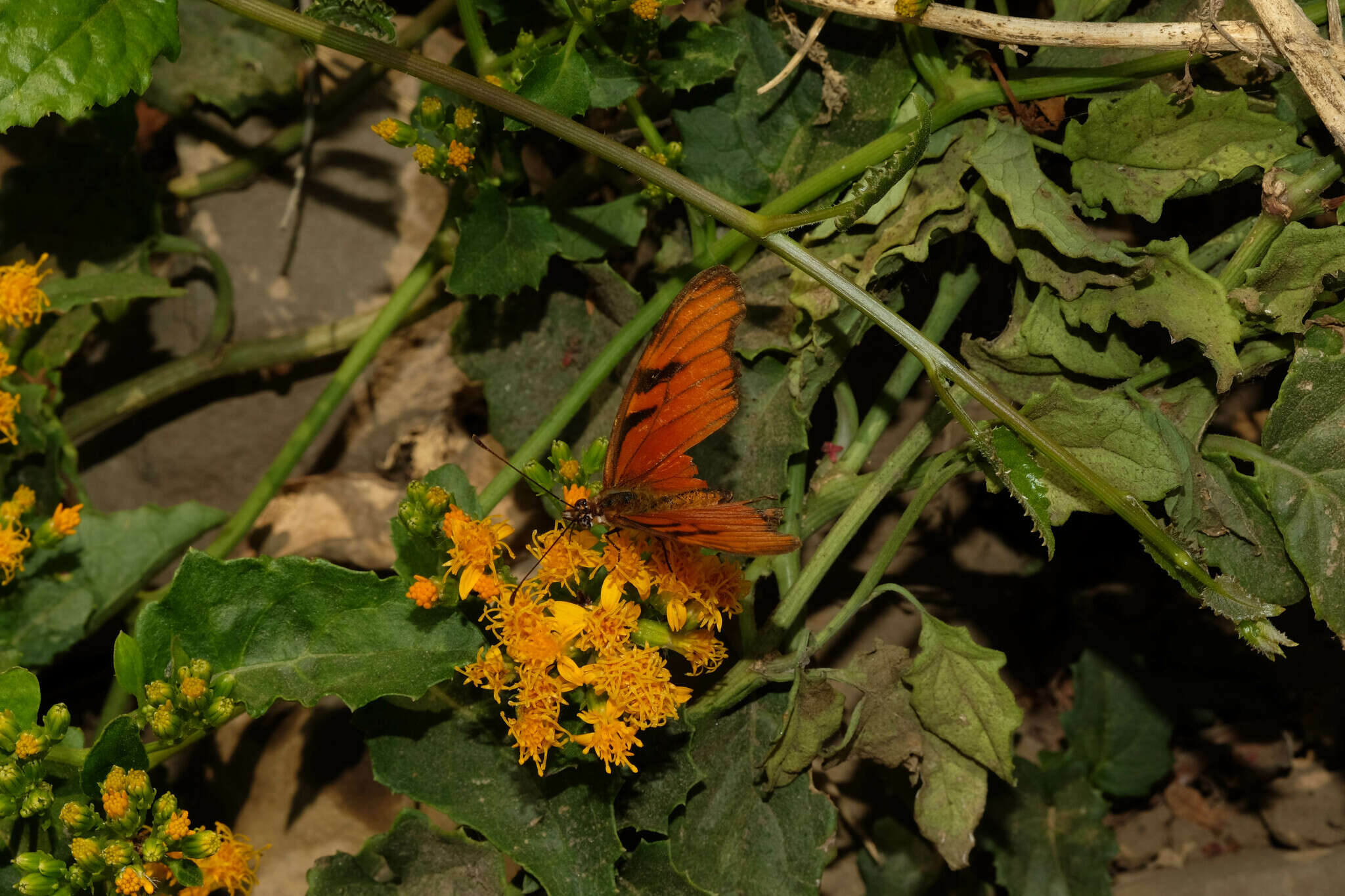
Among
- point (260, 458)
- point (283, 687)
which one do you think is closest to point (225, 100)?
point (260, 458)

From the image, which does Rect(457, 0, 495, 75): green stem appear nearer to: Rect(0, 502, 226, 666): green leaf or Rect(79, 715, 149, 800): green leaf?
Rect(0, 502, 226, 666): green leaf

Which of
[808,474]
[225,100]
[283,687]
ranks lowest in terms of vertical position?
[808,474]

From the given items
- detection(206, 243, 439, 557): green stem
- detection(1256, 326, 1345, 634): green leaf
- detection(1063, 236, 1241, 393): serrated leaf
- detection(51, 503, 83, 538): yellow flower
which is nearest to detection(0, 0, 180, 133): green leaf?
detection(206, 243, 439, 557): green stem

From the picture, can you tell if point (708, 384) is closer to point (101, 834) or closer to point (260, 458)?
point (101, 834)

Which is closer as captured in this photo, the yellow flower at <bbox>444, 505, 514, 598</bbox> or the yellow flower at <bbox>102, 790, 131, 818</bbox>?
the yellow flower at <bbox>102, 790, 131, 818</bbox>

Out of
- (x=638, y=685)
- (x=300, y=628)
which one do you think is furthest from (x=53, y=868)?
(x=638, y=685)

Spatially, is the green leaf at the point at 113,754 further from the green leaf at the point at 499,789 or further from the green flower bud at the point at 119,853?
the green leaf at the point at 499,789

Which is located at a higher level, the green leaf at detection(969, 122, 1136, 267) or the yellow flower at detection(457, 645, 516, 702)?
the green leaf at detection(969, 122, 1136, 267)

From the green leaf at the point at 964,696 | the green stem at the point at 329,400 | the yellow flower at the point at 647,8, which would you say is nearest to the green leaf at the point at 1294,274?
the green leaf at the point at 964,696
